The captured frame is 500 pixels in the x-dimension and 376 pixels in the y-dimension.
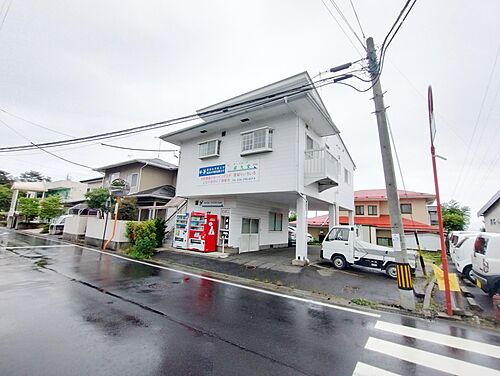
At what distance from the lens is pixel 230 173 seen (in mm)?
12078

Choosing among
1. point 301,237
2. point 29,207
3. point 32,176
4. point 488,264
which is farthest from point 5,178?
point 488,264

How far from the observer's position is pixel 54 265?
8.90m

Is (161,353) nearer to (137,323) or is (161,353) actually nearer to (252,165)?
(137,323)

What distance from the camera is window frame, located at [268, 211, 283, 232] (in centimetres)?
1616

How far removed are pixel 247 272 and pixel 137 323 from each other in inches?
208

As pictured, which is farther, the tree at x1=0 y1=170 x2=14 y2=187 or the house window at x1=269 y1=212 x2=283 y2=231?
the tree at x1=0 y1=170 x2=14 y2=187

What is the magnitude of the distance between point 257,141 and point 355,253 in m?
6.80

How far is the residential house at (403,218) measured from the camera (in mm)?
19859

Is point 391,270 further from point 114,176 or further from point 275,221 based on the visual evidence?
point 114,176

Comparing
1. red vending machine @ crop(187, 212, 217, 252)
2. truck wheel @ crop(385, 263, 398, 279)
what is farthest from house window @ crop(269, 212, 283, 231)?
truck wheel @ crop(385, 263, 398, 279)

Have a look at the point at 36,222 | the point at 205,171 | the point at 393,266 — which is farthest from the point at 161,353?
the point at 36,222

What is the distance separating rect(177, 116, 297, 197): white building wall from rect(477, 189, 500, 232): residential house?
674 inches

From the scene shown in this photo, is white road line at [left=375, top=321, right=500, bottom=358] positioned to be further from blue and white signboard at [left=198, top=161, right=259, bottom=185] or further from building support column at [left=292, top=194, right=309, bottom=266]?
blue and white signboard at [left=198, top=161, right=259, bottom=185]

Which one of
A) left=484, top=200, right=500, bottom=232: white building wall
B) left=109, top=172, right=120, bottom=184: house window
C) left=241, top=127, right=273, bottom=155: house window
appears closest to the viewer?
left=241, top=127, right=273, bottom=155: house window
